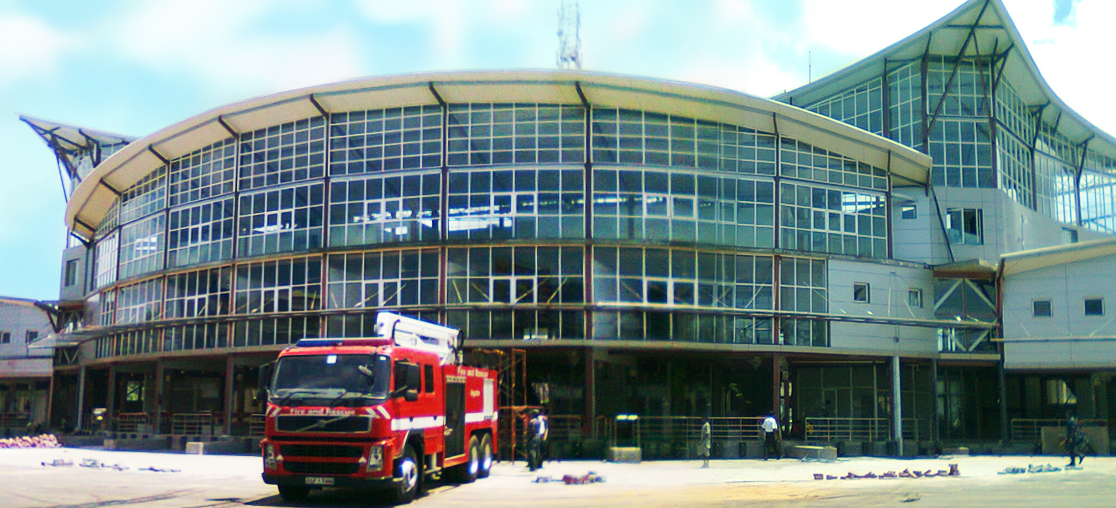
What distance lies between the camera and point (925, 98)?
45.2 metres

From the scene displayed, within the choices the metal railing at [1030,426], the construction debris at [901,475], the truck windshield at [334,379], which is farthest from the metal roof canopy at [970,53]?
the truck windshield at [334,379]

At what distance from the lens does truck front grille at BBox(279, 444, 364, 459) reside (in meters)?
17.9

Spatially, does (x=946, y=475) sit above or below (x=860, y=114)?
below

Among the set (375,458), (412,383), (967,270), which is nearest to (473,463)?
(412,383)

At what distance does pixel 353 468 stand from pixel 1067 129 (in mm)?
50335

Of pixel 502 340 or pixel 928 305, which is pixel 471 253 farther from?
pixel 928 305

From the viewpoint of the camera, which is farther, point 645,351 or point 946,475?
point 645,351

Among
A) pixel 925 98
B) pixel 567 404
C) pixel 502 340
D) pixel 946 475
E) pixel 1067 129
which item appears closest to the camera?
pixel 946 475

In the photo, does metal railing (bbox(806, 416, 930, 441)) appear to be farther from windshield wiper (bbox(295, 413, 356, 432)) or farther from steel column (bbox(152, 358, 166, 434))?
windshield wiper (bbox(295, 413, 356, 432))

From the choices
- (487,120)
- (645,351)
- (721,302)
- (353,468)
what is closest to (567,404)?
(645,351)

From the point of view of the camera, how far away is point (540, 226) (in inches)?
1458

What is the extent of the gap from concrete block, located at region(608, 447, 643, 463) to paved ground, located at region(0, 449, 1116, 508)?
117cm

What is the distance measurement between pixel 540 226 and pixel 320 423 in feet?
65.3

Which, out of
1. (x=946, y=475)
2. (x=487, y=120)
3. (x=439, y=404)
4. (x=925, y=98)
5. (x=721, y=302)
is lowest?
(x=946, y=475)
